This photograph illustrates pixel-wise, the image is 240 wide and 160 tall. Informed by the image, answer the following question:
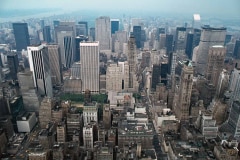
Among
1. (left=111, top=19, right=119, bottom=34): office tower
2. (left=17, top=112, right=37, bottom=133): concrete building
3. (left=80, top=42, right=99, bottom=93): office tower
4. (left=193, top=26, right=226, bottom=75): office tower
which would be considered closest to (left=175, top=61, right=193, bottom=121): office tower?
(left=80, top=42, right=99, bottom=93): office tower

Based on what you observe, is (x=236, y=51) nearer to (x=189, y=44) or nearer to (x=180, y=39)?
(x=189, y=44)

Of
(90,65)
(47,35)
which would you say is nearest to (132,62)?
(90,65)

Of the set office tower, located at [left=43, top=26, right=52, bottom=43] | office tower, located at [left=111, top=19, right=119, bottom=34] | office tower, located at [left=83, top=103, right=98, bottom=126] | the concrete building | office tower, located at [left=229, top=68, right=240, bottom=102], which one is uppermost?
office tower, located at [left=111, top=19, right=119, bottom=34]

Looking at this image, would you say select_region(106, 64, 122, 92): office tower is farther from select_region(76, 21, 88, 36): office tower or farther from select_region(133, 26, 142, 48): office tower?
select_region(76, 21, 88, 36): office tower

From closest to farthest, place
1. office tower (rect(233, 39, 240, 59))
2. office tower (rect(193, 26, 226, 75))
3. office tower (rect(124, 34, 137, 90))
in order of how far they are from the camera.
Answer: office tower (rect(124, 34, 137, 90))
office tower (rect(193, 26, 226, 75))
office tower (rect(233, 39, 240, 59))

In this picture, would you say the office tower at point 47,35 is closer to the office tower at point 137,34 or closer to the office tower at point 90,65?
the office tower at point 137,34
